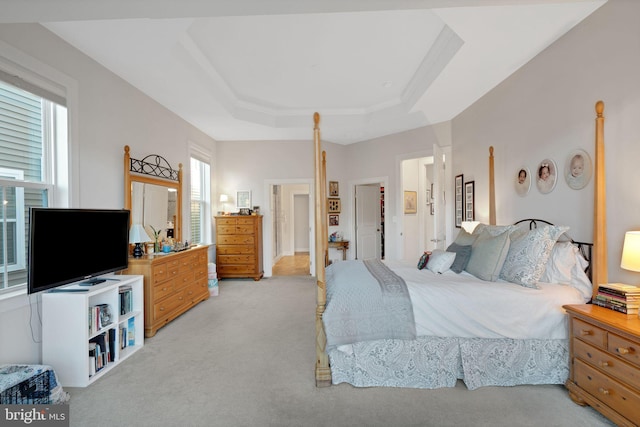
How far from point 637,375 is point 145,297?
390 centimetres

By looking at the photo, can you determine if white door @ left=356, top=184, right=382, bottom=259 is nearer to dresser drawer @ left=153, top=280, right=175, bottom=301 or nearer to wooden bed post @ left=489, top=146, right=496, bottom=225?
wooden bed post @ left=489, top=146, right=496, bottom=225

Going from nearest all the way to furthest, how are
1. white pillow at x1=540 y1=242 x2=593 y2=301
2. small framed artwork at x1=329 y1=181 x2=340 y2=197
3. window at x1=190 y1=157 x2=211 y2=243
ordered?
white pillow at x1=540 y1=242 x2=593 y2=301 → window at x1=190 y1=157 x2=211 y2=243 → small framed artwork at x1=329 y1=181 x2=340 y2=197

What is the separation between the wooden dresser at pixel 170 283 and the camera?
3176 mm

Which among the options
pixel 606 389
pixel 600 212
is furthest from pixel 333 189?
pixel 606 389


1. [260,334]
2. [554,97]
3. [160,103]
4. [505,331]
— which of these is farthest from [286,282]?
[554,97]

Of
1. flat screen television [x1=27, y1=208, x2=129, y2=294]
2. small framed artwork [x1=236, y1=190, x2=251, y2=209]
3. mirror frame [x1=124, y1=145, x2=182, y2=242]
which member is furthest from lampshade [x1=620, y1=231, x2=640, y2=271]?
Answer: small framed artwork [x1=236, y1=190, x2=251, y2=209]

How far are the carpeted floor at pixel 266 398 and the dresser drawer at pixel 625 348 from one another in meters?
0.50

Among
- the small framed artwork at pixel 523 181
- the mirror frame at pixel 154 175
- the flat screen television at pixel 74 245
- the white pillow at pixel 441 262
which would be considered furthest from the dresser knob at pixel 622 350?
the mirror frame at pixel 154 175

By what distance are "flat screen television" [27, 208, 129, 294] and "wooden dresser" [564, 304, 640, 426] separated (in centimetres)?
369

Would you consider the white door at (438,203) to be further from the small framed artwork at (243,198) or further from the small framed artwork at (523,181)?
the small framed artwork at (243,198)

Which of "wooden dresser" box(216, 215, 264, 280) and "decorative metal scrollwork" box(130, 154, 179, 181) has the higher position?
"decorative metal scrollwork" box(130, 154, 179, 181)

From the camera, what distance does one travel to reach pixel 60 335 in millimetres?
2297

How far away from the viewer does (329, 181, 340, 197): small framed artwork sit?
6391 mm

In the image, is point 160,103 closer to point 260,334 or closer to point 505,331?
point 260,334
